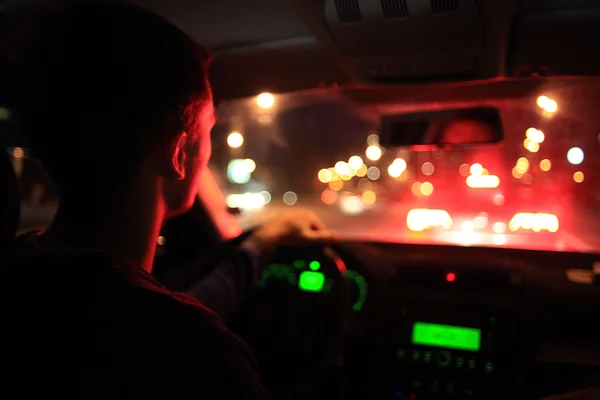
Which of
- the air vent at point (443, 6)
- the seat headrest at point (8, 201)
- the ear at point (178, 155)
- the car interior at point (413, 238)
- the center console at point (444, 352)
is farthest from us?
the center console at point (444, 352)

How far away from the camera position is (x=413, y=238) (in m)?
4.46

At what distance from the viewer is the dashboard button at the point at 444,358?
352 centimetres

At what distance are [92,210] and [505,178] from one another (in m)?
4.46

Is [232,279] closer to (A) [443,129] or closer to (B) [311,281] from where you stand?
(B) [311,281]

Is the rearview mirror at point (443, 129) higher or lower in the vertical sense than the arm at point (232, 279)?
higher

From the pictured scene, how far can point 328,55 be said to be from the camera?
3814 mm

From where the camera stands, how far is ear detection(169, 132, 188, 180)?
2.13 metres

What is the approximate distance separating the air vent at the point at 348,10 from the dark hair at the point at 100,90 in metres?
1.11

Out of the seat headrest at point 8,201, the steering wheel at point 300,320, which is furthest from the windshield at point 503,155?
the seat headrest at point 8,201

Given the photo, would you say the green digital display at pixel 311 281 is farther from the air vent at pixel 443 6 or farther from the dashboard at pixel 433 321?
the air vent at pixel 443 6

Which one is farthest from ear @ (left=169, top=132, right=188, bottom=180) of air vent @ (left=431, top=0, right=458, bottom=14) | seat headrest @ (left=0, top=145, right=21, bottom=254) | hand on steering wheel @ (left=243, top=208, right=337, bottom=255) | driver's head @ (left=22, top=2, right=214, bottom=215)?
hand on steering wheel @ (left=243, top=208, right=337, bottom=255)

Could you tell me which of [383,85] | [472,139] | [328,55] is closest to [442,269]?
[472,139]

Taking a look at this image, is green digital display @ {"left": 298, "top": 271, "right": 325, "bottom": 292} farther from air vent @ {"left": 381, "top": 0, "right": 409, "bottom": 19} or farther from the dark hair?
the dark hair

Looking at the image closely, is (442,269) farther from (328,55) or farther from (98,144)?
(98,144)
